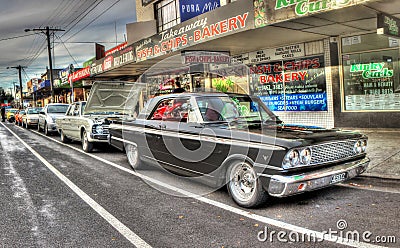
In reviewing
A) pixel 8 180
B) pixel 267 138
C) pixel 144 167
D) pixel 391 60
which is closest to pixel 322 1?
pixel 391 60

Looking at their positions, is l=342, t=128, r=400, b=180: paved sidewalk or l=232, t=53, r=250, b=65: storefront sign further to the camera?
l=232, t=53, r=250, b=65: storefront sign

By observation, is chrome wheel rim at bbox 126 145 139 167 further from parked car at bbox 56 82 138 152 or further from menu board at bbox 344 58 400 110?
menu board at bbox 344 58 400 110

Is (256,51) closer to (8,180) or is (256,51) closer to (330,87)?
(330,87)

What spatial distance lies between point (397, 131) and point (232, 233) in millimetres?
8926

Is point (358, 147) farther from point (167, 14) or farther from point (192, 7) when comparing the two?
point (167, 14)

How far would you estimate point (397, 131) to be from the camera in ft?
36.3

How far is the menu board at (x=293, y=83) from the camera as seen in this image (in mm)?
12958

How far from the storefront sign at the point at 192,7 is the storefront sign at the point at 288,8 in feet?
22.9

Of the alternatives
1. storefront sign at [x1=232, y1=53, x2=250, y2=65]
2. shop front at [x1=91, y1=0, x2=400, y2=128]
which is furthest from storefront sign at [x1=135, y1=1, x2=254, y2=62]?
storefront sign at [x1=232, y1=53, x2=250, y2=65]

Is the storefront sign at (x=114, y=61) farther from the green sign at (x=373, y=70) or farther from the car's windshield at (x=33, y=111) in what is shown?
the green sign at (x=373, y=70)

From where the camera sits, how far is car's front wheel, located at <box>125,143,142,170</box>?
793 centimetres

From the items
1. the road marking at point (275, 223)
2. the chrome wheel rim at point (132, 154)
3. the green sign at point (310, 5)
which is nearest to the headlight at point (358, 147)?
the road marking at point (275, 223)

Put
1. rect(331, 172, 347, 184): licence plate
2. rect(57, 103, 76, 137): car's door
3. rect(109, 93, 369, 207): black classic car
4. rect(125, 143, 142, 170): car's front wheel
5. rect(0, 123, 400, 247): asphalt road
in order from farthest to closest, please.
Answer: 1. rect(57, 103, 76, 137): car's door
2. rect(125, 143, 142, 170): car's front wheel
3. rect(331, 172, 347, 184): licence plate
4. rect(109, 93, 369, 207): black classic car
5. rect(0, 123, 400, 247): asphalt road

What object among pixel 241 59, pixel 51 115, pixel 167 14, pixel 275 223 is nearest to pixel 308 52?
pixel 241 59
